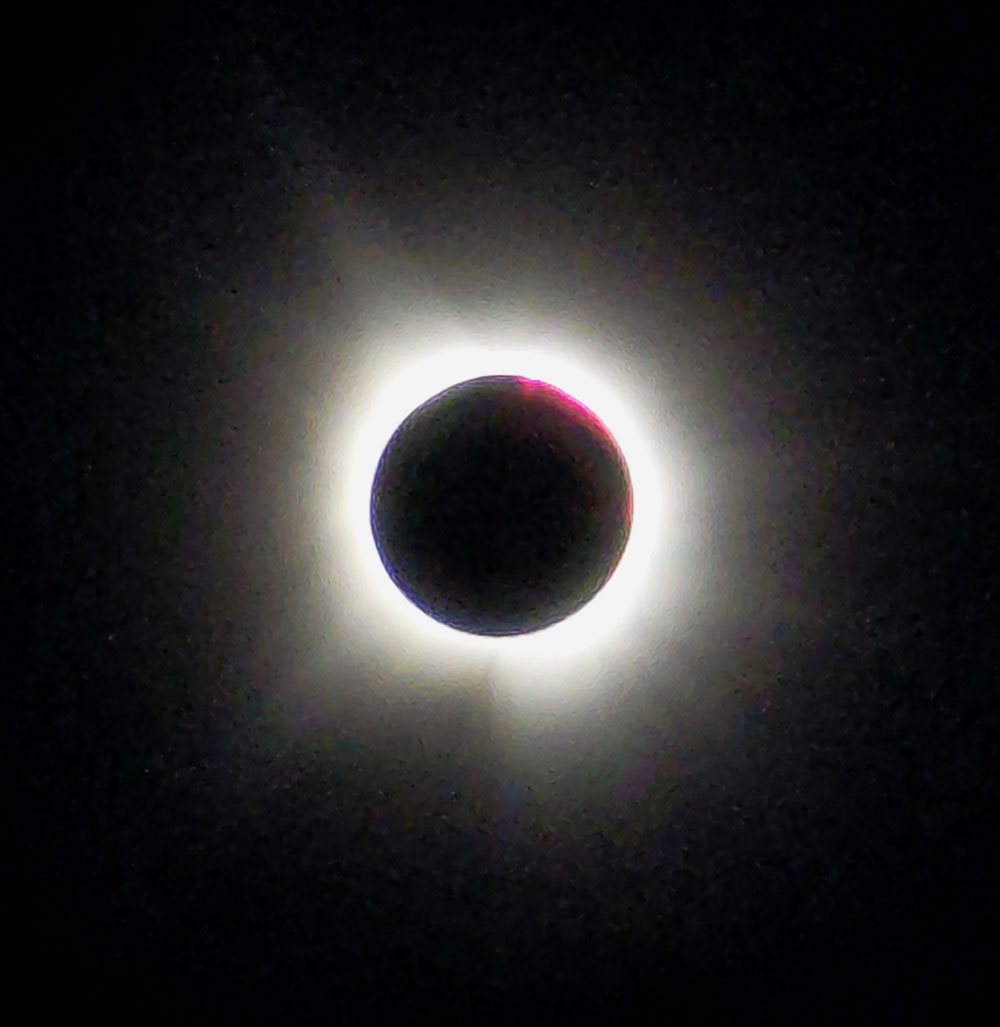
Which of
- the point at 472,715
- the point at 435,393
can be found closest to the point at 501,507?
the point at 435,393

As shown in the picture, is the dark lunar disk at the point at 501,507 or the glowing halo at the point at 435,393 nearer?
the dark lunar disk at the point at 501,507

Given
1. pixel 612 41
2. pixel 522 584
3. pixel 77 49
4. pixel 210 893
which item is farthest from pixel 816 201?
pixel 210 893

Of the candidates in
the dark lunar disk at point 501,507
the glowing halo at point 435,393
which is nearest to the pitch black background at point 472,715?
the glowing halo at point 435,393

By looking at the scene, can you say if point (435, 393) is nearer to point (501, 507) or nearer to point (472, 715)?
point (501, 507)

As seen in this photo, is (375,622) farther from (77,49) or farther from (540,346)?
(77,49)

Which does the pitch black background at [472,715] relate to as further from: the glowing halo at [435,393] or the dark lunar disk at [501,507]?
the dark lunar disk at [501,507]

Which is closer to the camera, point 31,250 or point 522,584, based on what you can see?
point 522,584
